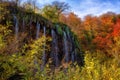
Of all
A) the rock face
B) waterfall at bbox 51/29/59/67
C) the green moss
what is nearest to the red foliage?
the rock face

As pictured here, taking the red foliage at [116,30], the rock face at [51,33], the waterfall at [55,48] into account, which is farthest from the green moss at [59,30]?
the red foliage at [116,30]

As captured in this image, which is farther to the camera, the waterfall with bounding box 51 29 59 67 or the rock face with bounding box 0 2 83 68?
the waterfall with bounding box 51 29 59 67

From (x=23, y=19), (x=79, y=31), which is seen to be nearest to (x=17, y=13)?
(x=23, y=19)

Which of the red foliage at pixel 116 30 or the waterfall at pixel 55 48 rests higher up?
the red foliage at pixel 116 30

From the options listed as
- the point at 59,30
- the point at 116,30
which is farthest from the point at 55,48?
the point at 116,30

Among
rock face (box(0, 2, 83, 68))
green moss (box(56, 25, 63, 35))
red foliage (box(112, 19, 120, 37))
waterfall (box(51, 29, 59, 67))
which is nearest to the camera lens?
rock face (box(0, 2, 83, 68))

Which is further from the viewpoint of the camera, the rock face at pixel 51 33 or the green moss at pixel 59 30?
the green moss at pixel 59 30

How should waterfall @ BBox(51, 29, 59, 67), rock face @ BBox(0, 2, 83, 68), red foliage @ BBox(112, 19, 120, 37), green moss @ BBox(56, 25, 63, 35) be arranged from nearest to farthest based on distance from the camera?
1. rock face @ BBox(0, 2, 83, 68)
2. waterfall @ BBox(51, 29, 59, 67)
3. green moss @ BBox(56, 25, 63, 35)
4. red foliage @ BBox(112, 19, 120, 37)

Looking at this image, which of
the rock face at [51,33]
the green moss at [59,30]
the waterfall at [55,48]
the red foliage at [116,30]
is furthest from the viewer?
the red foliage at [116,30]

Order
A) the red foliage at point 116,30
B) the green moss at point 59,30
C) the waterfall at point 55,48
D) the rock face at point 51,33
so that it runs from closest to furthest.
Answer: the rock face at point 51,33
the waterfall at point 55,48
the green moss at point 59,30
the red foliage at point 116,30

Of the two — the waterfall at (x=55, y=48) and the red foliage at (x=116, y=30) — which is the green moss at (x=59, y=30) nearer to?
the waterfall at (x=55, y=48)

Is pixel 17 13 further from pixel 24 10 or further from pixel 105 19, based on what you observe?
pixel 105 19

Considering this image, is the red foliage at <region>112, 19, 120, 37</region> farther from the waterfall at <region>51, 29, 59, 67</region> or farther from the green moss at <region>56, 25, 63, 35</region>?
the waterfall at <region>51, 29, 59, 67</region>

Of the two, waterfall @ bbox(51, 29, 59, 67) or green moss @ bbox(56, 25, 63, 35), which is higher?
green moss @ bbox(56, 25, 63, 35)
